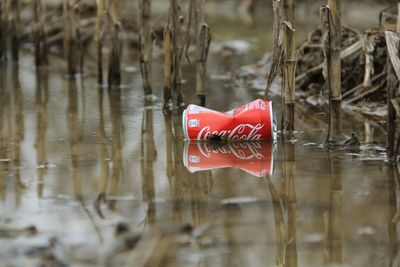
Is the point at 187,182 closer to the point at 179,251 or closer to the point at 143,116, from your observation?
the point at 179,251

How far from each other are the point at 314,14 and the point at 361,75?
8.94 metres

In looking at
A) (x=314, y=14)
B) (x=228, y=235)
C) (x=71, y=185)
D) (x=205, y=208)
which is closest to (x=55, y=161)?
(x=71, y=185)

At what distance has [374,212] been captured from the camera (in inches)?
188

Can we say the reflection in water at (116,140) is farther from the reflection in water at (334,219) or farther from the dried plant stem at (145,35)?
the reflection in water at (334,219)

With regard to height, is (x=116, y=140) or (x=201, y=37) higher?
(x=201, y=37)

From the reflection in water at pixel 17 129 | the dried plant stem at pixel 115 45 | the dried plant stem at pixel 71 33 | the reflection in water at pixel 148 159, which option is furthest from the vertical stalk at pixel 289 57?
the dried plant stem at pixel 71 33

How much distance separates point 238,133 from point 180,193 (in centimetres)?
134

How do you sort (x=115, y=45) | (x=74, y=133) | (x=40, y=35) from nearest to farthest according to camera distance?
(x=74, y=133)
(x=115, y=45)
(x=40, y=35)

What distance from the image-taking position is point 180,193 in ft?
16.9

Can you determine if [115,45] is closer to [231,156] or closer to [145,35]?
[145,35]

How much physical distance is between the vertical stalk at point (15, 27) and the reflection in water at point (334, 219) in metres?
6.15

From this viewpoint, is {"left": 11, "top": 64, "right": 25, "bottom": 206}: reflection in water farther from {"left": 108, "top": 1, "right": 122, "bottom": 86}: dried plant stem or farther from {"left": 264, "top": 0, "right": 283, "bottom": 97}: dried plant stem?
{"left": 264, "top": 0, "right": 283, "bottom": 97}: dried plant stem

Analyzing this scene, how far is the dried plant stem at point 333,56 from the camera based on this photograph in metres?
6.01

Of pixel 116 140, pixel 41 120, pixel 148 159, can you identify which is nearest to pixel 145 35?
pixel 41 120
